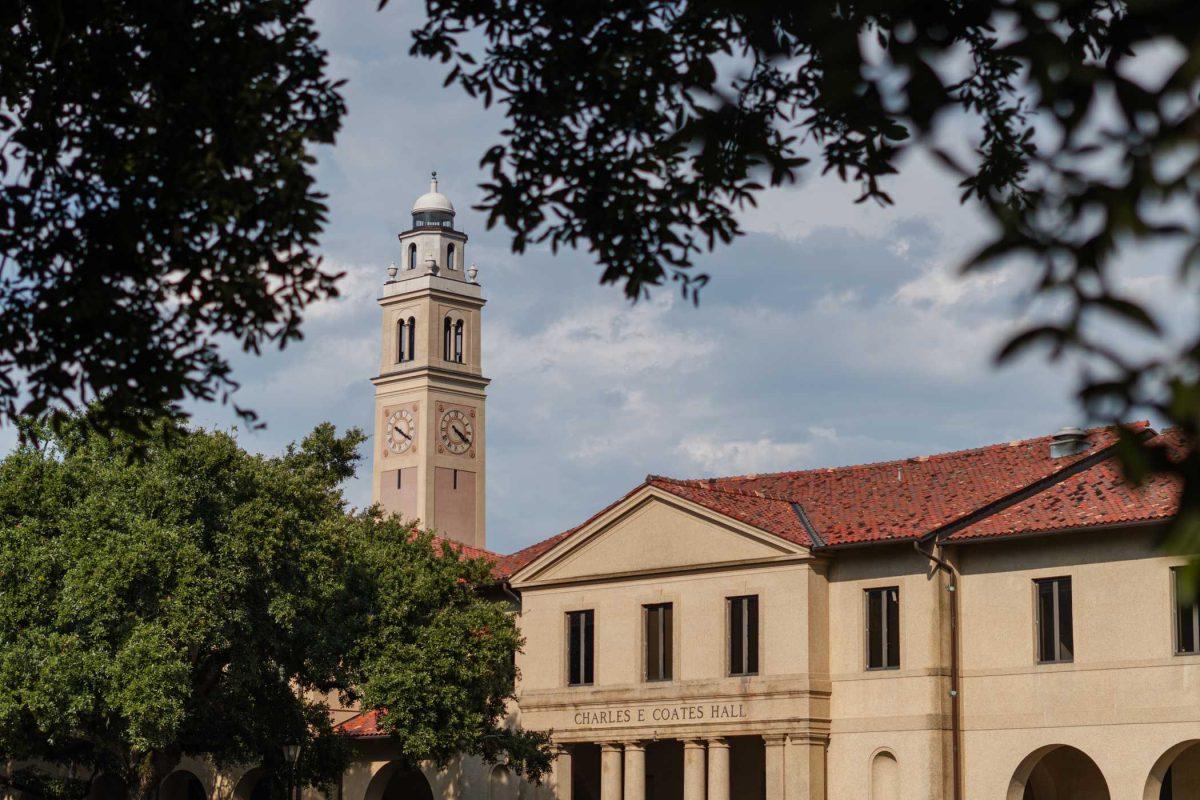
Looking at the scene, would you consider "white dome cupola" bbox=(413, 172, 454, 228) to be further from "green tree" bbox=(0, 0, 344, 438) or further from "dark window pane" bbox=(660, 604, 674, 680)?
"green tree" bbox=(0, 0, 344, 438)

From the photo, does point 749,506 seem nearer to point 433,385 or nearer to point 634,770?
point 634,770

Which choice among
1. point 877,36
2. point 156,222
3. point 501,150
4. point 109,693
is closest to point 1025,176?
point 877,36

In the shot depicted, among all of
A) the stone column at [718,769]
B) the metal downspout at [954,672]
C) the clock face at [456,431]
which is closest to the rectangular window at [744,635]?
the stone column at [718,769]

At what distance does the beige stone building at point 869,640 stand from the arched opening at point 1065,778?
5 centimetres

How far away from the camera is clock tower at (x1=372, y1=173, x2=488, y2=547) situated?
98688 millimetres

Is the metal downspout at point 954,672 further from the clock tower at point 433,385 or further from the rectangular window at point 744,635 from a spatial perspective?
the clock tower at point 433,385

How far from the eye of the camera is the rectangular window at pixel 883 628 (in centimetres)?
4097

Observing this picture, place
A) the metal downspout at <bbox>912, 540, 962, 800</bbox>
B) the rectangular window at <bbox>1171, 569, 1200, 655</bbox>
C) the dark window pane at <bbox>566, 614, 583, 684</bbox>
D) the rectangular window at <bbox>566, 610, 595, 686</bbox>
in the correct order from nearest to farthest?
the rectangular window at <bbox>1171, 569, 1200, 655</bbox> → the metal downspout at <bbox>912, 540, 962, 800</bbox> → the rectangular window at <bbox>566, 610, 595, 686</bbox> → the dark window pane at <bbox>566, 614, 583, 684</bbox>

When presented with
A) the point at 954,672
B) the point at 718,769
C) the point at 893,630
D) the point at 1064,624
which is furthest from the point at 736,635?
the point at 1064,624

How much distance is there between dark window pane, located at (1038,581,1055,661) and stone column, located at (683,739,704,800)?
820cm

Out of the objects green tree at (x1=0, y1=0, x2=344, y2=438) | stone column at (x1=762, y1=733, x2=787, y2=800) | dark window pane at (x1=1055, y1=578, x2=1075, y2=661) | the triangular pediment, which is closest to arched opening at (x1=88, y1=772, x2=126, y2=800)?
the triangular pediment

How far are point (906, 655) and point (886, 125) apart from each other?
29.4 meters

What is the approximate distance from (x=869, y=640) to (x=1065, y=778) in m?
5.34

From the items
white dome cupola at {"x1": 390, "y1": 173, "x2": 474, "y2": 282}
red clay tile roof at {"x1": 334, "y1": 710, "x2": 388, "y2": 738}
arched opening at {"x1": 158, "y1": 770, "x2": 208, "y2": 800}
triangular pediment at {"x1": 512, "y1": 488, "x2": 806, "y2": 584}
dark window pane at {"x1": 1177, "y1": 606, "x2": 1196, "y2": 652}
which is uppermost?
white dome cupola at {"x1": 390, "y1": 173, "x2": 474, "y2": 282}
